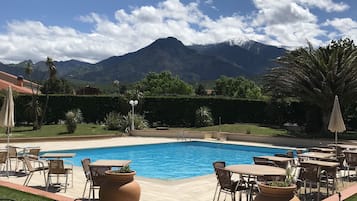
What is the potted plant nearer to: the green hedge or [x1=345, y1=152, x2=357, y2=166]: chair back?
[x1=345, y1=152, x2=357, y2=166]: chair back

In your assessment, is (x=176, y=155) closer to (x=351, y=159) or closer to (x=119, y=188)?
(x=351, y=159)

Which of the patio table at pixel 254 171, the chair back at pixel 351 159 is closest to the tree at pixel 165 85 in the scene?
the chair back at pixel 351 159

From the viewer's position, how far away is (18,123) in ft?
108

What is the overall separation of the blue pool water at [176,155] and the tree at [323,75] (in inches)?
234

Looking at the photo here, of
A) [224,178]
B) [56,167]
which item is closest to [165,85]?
[56,167]

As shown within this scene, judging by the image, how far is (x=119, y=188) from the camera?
6.99 meters

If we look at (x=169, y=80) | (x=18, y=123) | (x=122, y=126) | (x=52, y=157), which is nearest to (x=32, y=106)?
(x=18, y=123)

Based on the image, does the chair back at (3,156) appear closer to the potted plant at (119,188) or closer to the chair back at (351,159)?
the potted plant at (119,188)

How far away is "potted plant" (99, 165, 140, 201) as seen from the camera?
6.97 meters

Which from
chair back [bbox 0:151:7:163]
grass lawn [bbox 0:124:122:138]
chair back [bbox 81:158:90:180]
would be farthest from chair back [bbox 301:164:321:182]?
grass lawn [bbox 0:124:122:138]

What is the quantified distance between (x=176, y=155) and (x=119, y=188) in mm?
14167

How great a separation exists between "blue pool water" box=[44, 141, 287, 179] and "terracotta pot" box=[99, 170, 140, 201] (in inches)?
313

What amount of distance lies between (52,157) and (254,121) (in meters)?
26.3

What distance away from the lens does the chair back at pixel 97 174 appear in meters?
8.00
